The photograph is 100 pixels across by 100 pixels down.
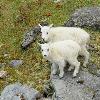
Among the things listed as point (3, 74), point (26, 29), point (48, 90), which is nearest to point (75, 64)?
point (48, 90)

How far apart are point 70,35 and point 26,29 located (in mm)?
6470

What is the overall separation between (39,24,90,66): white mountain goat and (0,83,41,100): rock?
269cm

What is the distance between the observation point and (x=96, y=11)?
75.4 feet

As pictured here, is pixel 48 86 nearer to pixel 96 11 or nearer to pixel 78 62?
pixel 78 62

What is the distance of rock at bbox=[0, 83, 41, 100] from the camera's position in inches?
689

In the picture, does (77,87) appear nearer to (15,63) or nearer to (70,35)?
(70,35)

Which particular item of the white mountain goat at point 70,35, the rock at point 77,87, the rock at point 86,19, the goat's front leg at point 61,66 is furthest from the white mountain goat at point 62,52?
the rock at point 86,19

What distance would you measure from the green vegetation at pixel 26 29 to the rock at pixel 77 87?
134 centimetres

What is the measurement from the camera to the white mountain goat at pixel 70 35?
18016mm

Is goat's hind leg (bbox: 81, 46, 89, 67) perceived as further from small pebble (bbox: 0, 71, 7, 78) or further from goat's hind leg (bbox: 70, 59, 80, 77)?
small pebble (bbox: 0, 71, 7, 78)

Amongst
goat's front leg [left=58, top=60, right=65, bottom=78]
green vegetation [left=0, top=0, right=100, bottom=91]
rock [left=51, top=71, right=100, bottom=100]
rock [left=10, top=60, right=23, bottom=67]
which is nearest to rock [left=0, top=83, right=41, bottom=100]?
green vegetation [left=0, top=0, right=100, bottom=91]

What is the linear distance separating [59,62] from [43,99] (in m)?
1.91

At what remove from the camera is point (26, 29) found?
24.5 metres

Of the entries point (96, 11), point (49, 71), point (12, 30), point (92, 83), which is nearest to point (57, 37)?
point (49, 71)
